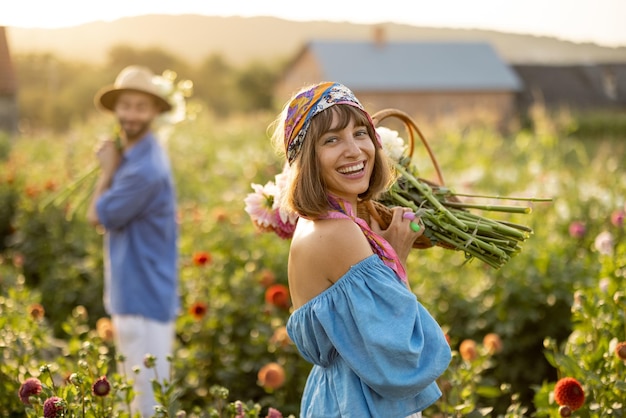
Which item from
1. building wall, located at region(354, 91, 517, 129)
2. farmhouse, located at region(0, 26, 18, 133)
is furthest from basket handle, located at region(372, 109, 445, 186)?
building wall, located at region(354, 91, 517, 129)

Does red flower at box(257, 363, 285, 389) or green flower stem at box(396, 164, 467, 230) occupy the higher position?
green flower stem at box(396, 164, 467, 230)

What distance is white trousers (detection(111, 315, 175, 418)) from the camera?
12.4 ft

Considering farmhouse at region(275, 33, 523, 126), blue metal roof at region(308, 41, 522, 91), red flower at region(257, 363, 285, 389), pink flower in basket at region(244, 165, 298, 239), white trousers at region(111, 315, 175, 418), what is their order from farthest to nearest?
blue metal roof at region(308, 41, 522, 91)
farmhouse at region(275, 33, 523, 126)
white trousers at region(111, 315, 175, 418)
red flower at region(257, 363, 285, 389)
pink flower in basket at region(244, 165, 298, 239)

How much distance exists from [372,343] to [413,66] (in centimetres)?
4207

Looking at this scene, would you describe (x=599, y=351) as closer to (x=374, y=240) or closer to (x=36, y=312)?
(x=374, y=240)

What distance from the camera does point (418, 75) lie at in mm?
41688

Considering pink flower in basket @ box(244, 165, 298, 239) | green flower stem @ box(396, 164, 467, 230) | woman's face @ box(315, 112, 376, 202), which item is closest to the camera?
woman's face @ box(315, 112, 376, 202)

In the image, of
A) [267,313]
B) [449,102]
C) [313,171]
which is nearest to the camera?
[313,171]

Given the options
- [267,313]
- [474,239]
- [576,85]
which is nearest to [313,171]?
[474,239]

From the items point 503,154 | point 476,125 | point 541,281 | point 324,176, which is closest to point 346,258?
point 324,176

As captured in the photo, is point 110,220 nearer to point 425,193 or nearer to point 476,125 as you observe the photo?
point 425,193

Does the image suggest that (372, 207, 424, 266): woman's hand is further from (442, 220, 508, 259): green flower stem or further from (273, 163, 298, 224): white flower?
(273, 163, 298, 224): white flower

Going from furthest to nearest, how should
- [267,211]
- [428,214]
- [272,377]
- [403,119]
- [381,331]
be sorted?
[272,377]
[403,119]
[267,211]
[428,214]
[381,331]

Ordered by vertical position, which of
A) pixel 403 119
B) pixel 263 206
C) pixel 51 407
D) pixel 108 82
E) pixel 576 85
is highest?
pixel 108 82
